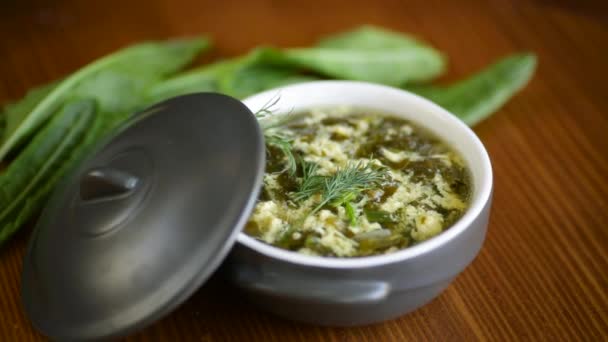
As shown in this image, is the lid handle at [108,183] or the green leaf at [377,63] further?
the green leaf at [377,63]

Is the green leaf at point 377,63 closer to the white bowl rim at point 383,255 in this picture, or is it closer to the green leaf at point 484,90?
the green leaf at point 484,90

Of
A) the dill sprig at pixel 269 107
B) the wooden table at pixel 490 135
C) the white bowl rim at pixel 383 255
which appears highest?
the dill sprig at pixel 269 107

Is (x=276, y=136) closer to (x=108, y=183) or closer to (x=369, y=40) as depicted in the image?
(x=108, y=183)

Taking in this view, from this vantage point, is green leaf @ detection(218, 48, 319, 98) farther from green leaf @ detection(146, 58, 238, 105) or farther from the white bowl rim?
the white bowl rim

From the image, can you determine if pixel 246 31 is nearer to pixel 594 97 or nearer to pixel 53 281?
pixel 594 97

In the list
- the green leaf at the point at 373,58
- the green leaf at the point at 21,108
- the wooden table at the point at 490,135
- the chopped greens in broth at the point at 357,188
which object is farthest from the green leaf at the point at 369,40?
the green leaf at the point at 21,108

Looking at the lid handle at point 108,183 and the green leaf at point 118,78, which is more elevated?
the lid handle at point 108,183

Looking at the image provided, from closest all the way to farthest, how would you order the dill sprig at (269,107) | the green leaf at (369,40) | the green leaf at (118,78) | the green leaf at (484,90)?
the dill sprig at (269,107), the green leaf at (118,78), the green leaf at (484,90), the green leaf at (369,40)
